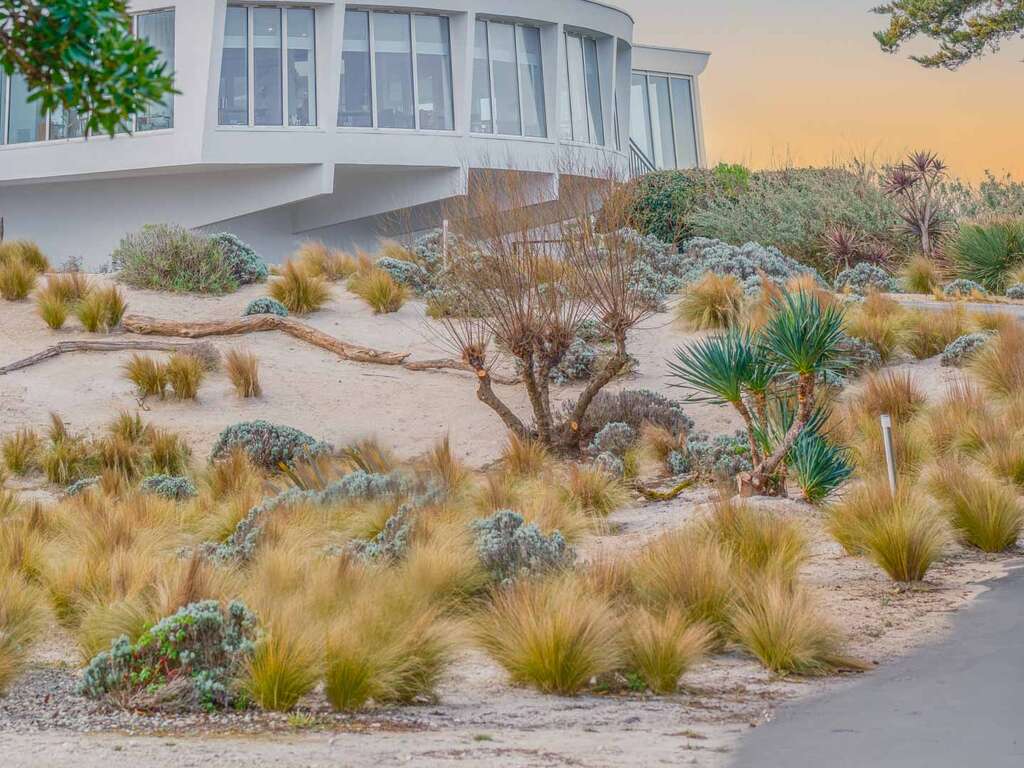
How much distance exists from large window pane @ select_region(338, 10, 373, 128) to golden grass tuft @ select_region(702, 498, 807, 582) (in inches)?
770

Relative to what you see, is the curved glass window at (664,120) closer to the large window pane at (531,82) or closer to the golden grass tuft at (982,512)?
the large window pane at (531,82)

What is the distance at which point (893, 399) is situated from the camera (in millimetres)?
13688

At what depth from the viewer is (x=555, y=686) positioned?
582 centimetres

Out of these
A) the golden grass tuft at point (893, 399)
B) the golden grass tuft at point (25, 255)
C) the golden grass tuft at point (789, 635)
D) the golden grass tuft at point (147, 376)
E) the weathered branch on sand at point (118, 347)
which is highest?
the golden grass tuft at point (25, 255)

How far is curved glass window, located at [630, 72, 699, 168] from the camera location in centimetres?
3741

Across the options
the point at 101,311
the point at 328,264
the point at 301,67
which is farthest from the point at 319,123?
the point at 101,311

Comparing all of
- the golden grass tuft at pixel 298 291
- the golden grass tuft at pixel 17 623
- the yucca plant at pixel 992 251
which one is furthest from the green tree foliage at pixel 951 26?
the golden grass tuft at pixel 17 623

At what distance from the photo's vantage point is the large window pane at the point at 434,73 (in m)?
27.0

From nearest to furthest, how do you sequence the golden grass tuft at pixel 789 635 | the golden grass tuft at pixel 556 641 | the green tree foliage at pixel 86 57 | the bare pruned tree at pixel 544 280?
the green tree foliage at pixel 86 57
the golden grass tuft at pixel 556 641
the golden grass tuft at pixel 789 635
the bare pruned tree at pixel 544 280

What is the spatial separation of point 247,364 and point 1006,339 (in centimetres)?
908

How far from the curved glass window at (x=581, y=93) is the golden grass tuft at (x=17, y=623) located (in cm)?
2316

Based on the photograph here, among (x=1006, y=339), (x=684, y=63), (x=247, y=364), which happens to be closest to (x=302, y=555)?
(x=247, y=364)

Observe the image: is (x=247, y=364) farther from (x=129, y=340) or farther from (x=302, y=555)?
(x=302, y=555)

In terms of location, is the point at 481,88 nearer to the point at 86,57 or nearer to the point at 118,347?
the point at 118,347
